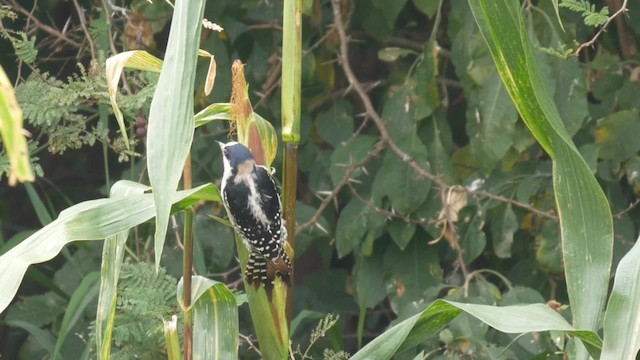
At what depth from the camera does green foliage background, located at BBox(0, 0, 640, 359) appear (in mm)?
2355

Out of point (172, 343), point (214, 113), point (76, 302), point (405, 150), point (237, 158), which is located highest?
point (214, 113)

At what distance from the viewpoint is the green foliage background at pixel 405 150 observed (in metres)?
2.36

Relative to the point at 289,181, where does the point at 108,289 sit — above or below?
below

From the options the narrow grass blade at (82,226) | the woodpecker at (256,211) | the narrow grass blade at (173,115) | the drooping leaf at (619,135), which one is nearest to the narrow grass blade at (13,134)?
the narrow grass blade at (173,115)

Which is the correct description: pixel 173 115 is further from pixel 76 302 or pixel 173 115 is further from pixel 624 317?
pixel 76 302

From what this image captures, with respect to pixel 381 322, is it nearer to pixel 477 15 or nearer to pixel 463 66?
pixel 463 66

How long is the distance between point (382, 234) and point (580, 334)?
131 cm

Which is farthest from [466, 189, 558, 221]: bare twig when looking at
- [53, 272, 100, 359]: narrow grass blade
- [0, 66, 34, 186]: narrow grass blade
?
[0, 66, 34, 186]: narrow grass blade

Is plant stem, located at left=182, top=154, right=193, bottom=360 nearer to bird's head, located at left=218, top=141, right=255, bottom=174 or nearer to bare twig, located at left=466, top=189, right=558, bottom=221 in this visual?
bird's head, located at left=218, top=141, right=255, bottom=174

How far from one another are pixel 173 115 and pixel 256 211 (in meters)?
0.72

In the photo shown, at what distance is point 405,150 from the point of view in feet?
8.32

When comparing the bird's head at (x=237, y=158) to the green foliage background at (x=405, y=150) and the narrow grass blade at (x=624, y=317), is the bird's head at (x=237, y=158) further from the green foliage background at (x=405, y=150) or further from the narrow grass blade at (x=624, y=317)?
the narrow grass blade at (x=624, y=317)

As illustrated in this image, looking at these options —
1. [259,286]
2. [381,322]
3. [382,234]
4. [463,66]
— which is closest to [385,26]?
[463,66]

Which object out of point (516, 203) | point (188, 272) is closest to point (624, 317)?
point (188, 272)
